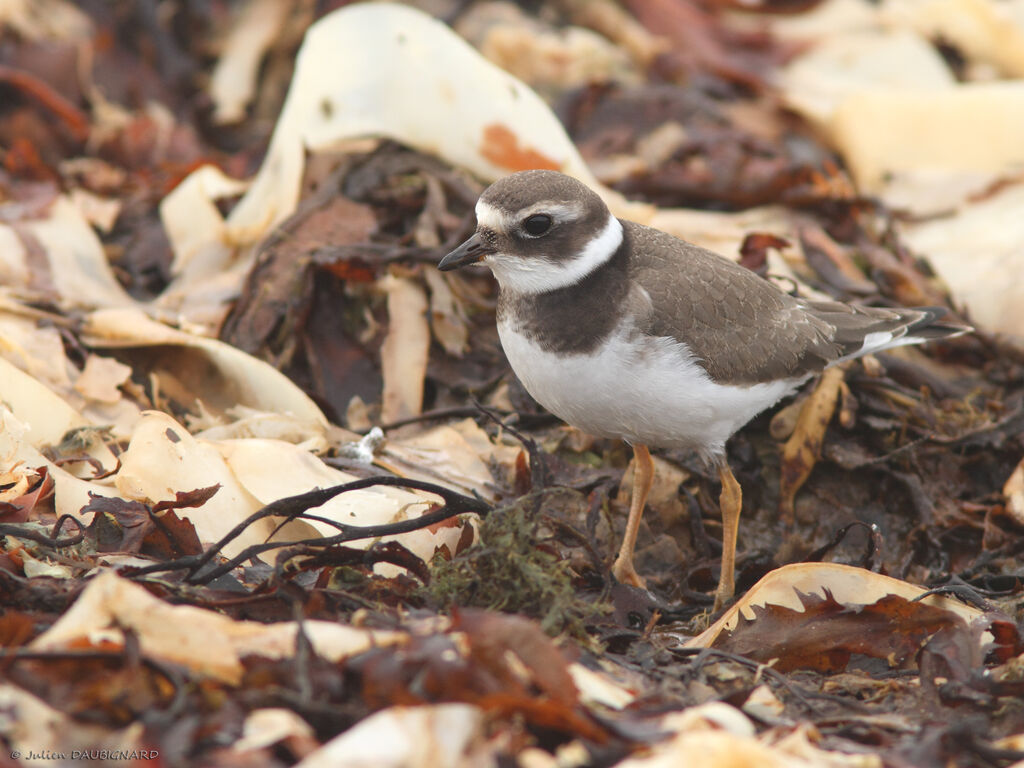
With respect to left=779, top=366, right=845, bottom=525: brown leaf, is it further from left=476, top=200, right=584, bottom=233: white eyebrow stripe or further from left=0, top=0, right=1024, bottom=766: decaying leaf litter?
left=476, top=200, right=584, bottom=233: white eyebrow stripe

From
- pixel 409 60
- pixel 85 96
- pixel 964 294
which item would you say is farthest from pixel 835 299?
pixel 85 96

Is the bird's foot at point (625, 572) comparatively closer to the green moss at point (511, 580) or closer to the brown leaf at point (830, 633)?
the brown leaf at point (830, 633)

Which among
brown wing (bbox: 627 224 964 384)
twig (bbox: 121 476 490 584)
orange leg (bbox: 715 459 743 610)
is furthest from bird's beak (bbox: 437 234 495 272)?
orange leg (bbox: 715 459 743 610)

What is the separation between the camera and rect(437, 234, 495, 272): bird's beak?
4.46 meters

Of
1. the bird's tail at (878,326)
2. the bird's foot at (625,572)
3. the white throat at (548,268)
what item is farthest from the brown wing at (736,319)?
the bird's foot at (625,572)

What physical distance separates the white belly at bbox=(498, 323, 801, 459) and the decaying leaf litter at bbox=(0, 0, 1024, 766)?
324mm

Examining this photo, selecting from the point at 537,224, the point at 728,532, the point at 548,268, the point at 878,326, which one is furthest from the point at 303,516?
the point at 878,326

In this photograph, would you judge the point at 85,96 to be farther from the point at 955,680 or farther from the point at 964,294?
→ the point at 955,680

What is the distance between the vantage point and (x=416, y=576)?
12.4ft

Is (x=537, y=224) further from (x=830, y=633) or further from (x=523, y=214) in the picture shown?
(x=830, y=633)

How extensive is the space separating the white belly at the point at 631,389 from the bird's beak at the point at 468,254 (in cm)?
32

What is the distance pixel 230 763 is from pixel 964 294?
17.3 feet

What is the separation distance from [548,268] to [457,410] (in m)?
1.20

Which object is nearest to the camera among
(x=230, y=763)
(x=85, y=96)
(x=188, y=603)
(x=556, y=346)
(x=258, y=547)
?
(x=230, y=763)
